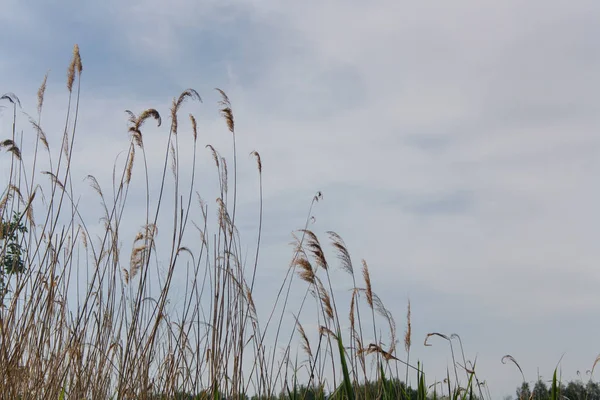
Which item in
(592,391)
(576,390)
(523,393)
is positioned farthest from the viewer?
(576,390)

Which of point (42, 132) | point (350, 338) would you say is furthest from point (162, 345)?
point (42, 132)

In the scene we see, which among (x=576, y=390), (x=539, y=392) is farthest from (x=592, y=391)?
(x=539, y=392)

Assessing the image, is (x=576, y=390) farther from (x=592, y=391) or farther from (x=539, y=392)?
(x=539, y=392)

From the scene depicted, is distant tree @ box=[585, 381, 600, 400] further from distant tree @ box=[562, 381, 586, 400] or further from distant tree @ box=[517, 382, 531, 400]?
distant tree @ box=[517, 382, 531, 400]

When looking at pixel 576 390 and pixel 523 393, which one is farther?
pixel 576 390

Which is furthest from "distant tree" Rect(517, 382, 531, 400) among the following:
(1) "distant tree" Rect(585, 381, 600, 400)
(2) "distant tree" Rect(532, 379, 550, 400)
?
(1) "distant tree" Rect(585, 381, 600, 400)

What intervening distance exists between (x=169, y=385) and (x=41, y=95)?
1.87 m

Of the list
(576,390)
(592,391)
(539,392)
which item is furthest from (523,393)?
(576,390)

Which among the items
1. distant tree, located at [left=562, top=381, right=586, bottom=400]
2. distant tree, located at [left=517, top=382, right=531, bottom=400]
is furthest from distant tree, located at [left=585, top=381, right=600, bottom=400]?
distant tree, located at [left=517, top=382, right=531, bottom=400]

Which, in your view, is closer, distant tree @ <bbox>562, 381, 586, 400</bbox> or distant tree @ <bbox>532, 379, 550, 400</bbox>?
distant tree @ <bbox>532, 379, 550, 400</bbox>

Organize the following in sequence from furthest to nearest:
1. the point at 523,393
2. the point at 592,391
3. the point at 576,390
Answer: the point at 576,390
the point at 592,391
the point at 523,393

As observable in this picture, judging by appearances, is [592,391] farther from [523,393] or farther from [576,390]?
[523,393]

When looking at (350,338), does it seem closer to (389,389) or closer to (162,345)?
(389,389)

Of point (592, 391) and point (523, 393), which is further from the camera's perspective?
point (592, 391)
